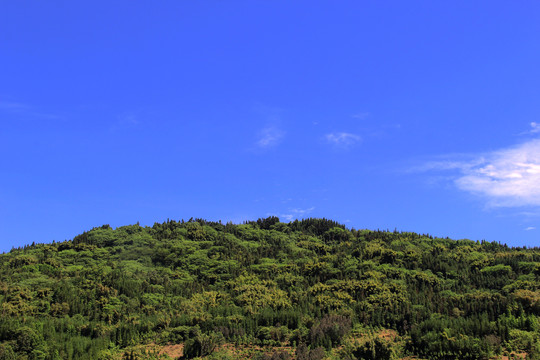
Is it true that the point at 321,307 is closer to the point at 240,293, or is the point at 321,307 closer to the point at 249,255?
the point at 240,293

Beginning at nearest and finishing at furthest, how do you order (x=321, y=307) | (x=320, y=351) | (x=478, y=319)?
(x=320, y=351) → (x=478, y=319) → (x=321, y=307)

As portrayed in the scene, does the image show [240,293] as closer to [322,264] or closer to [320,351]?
[322,264]

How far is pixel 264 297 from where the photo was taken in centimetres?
3114

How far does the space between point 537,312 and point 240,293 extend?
1908 cm

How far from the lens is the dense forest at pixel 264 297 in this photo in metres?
21.7

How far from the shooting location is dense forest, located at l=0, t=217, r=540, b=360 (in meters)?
21.7

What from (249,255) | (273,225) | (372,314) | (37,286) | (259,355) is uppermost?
(273,225)

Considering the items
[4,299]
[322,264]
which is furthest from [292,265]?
[4,299]

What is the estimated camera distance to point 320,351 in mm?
20500

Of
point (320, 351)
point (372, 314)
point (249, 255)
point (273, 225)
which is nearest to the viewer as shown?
point (320, 351)

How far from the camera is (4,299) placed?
28.4m

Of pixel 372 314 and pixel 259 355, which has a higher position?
pixel 372 314

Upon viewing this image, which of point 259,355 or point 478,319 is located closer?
point 259,355

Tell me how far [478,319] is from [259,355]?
484 inches
